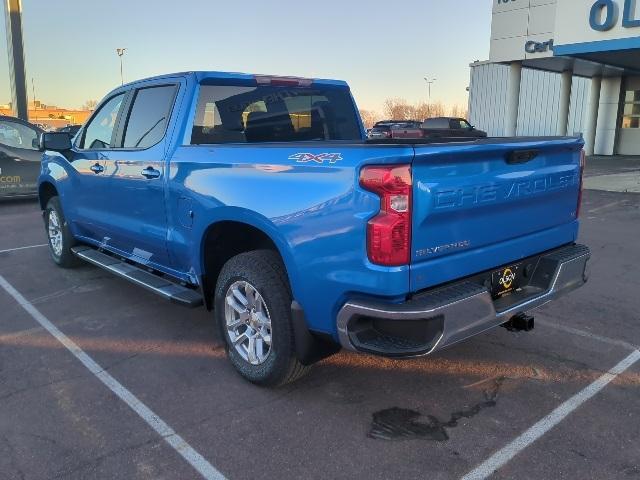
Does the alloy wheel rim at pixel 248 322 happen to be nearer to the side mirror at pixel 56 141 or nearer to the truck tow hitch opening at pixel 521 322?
the truck tow hitch opening at pixel 521 322

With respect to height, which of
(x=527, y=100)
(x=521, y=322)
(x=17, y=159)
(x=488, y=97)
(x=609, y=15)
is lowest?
(x=521, y=322)

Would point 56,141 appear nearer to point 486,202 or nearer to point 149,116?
point 149,116

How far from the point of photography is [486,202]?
2977mm

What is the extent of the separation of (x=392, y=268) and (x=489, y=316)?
2.24ft

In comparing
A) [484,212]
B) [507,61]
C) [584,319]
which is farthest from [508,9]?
[484,212]

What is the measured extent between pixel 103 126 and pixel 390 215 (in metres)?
3.76

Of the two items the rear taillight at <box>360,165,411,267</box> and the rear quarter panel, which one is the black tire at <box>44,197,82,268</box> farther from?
the rear taillight at <box>360,165,411,267</box>

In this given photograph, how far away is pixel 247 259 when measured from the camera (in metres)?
3.47

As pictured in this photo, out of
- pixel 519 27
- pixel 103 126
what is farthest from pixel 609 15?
pixel 103 126

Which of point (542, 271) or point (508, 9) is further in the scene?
point (508, 9)

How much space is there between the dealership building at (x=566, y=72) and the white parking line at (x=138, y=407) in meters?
18.4

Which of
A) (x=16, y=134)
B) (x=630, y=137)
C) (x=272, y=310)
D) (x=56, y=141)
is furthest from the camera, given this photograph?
(x=630, y=137)

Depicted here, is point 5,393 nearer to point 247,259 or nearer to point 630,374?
point 247,259

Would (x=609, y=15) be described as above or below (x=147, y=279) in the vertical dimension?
above
